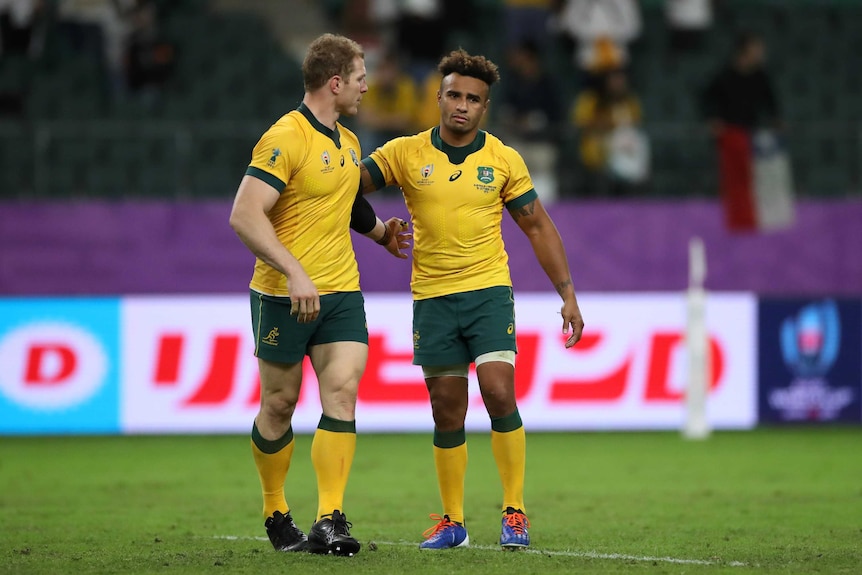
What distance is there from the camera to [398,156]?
6.98m

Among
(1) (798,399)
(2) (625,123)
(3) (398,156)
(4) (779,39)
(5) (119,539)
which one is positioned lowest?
(5) (119,539)

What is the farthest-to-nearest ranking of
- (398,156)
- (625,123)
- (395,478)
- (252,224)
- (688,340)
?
(625,123), (688,340), (395,478), (398,156), (252,224)

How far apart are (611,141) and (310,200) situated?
9.11m

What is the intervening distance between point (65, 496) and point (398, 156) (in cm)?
379

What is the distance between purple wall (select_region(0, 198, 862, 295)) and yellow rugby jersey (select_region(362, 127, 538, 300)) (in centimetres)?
793

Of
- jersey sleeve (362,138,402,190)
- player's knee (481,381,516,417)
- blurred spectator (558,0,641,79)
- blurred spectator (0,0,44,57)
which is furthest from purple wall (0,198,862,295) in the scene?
player's knee (481,381,516,417)

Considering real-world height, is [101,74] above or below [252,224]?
above

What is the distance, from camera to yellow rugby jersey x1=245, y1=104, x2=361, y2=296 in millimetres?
6426

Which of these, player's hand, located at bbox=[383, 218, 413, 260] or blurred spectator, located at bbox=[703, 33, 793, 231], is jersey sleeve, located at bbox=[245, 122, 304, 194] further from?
blurred spectator, located at bbox=[703, 33, 793, 231]

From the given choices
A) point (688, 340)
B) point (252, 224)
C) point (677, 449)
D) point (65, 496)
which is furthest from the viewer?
point (688, 340)

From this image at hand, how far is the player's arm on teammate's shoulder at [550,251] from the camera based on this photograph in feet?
22.7

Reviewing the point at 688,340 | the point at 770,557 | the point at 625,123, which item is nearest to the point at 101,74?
the point at 625,123

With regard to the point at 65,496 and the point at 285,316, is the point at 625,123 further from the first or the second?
the point at 285,316

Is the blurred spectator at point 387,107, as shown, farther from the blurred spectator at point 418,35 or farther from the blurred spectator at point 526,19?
the blurred spectator at point 526,19
